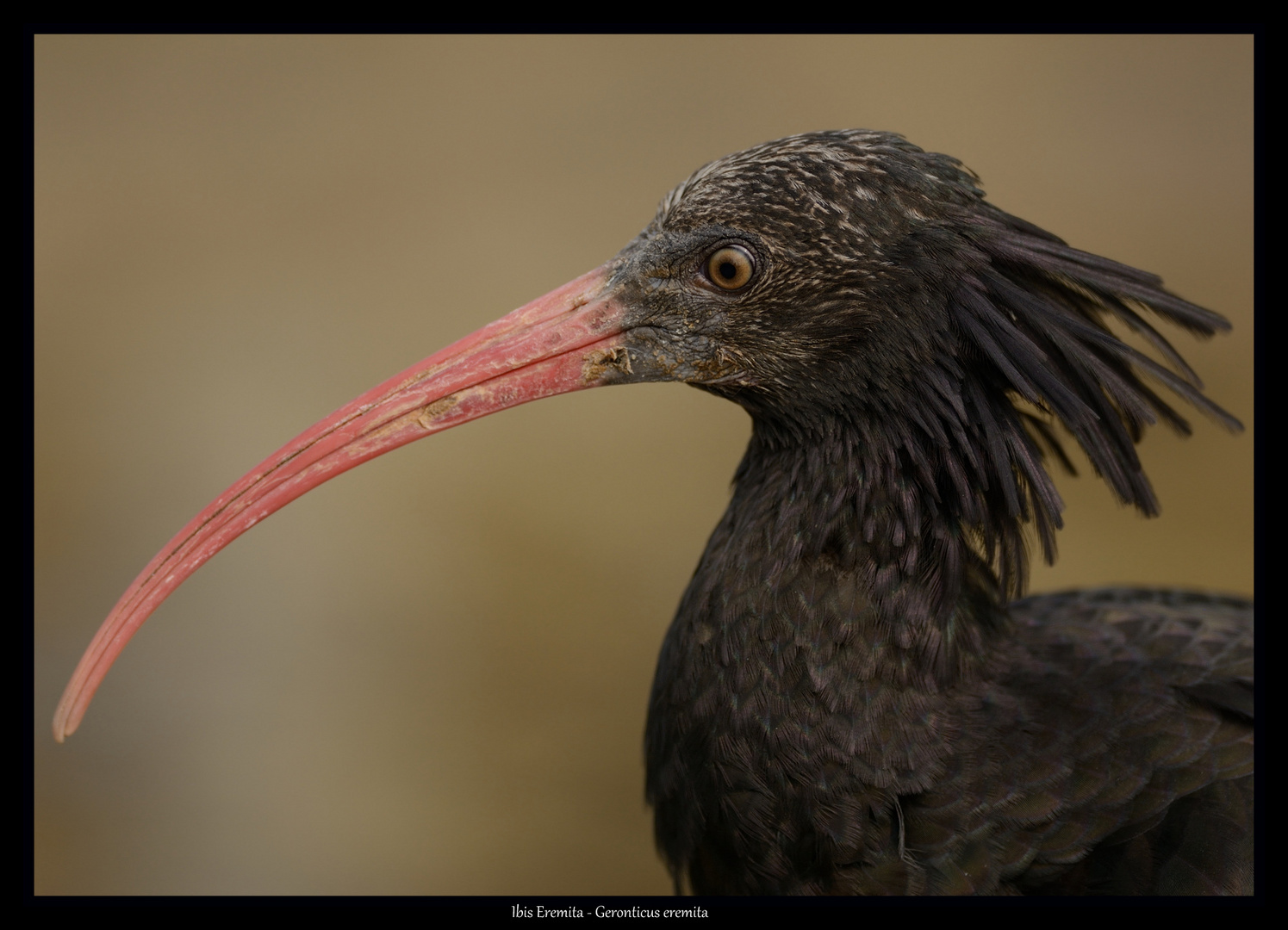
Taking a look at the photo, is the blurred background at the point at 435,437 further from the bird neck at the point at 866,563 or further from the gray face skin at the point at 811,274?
the gray face skin at the point at 811,274

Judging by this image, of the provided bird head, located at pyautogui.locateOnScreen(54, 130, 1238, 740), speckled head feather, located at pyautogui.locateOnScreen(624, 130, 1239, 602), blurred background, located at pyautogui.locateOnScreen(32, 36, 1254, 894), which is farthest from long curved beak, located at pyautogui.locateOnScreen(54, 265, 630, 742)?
blurred background, located at pyautogui.locateOnScreen(32, 36, 1254, 894)

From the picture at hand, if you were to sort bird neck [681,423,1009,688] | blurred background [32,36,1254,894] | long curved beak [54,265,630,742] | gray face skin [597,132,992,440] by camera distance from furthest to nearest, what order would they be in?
blurred background [32,36,1254,894], long curved beak [54,265,630,742], bird neck [681,423,1009,688], gray face skin [597,132,992,440]

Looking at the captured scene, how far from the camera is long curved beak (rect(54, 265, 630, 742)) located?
2.84m

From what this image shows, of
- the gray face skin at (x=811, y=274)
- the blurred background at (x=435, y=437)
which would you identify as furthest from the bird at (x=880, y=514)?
the blurred background at (x=435, y=437)

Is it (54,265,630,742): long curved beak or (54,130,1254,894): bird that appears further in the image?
(54,265,630,742): long curved beak

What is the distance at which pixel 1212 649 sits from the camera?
316 cm

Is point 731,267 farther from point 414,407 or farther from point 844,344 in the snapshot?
point 414,407

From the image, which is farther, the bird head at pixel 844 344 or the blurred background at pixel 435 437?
the blurred background at pixel 435 437

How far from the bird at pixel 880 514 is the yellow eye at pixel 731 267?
0.03ft

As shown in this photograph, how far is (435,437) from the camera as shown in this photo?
7555mm

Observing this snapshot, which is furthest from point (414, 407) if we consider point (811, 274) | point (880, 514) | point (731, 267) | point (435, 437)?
point (435, 437)

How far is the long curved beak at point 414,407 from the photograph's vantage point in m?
2.84

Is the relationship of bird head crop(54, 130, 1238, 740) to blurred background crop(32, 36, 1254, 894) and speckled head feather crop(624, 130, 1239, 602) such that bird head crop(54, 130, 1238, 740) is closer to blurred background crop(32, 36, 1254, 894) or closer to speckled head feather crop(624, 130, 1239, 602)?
speckled head feather crop(624, 130, 1239, 602)
